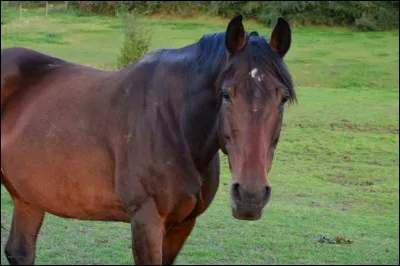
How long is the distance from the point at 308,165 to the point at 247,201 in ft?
26.1

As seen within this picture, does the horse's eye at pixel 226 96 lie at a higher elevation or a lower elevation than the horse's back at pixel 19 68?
higher

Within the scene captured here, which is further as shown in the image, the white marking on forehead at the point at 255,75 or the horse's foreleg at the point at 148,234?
the horse's foreleg at the point at 148,234

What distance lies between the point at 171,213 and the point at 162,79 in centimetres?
63

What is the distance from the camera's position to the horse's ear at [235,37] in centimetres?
301

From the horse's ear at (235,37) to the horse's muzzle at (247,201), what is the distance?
1.95 feet

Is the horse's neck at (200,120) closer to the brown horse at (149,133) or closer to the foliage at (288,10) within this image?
the brown horse at (149,133)

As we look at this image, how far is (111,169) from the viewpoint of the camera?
350 cm

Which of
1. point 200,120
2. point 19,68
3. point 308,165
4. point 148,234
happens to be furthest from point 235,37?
point 308,165

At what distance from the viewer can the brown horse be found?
2.92m

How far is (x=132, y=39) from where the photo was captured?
16.3 metres

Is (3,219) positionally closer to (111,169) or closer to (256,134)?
(111,169)

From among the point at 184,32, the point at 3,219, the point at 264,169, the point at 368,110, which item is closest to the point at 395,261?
the point at 3,219

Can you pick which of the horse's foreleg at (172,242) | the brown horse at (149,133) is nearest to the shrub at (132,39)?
the brown horse at (149,133)

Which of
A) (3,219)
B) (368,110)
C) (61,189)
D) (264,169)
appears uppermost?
(264,169)
